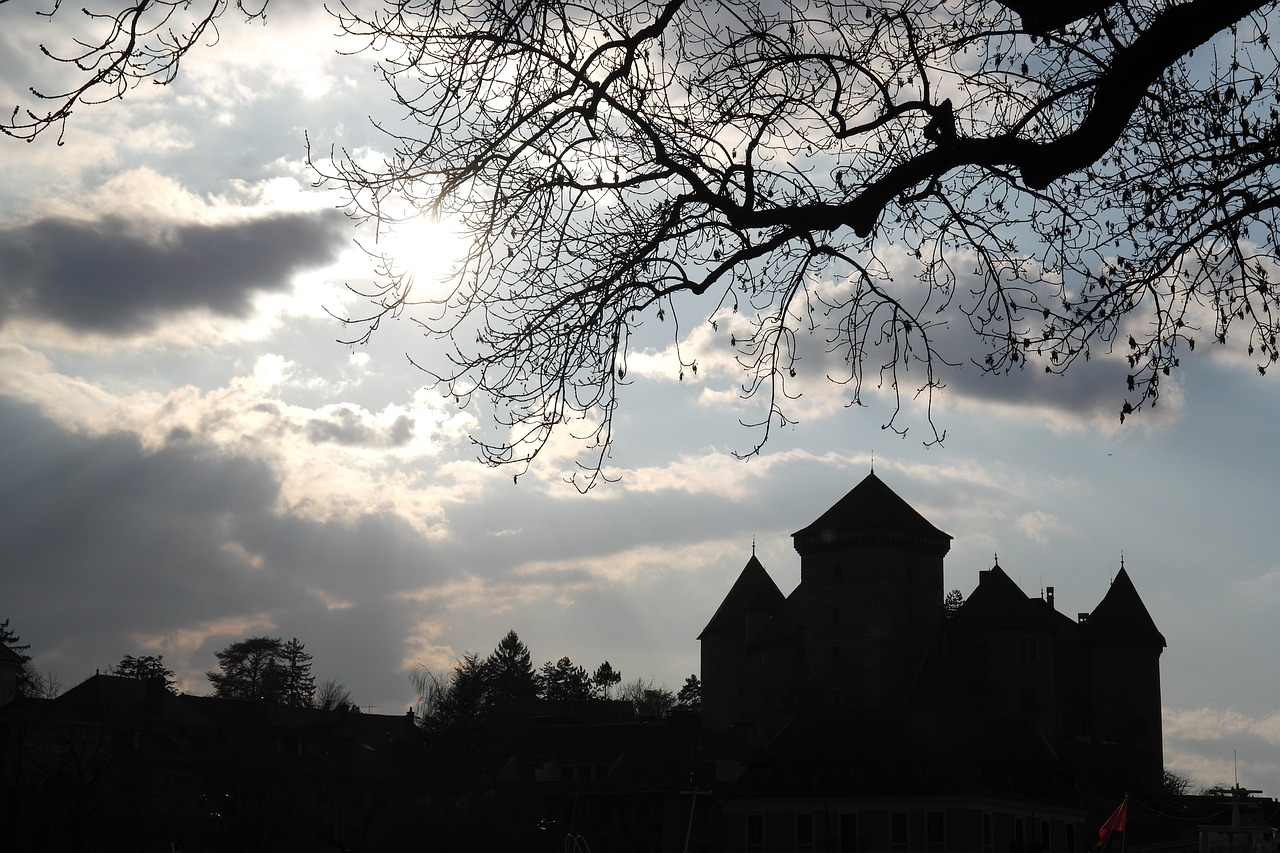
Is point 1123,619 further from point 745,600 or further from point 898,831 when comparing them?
point 898,831

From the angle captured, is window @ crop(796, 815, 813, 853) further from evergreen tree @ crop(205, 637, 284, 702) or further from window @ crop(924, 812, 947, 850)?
evergreen tree @ crop(205, 637, 284, 702)

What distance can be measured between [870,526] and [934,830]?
133 feet

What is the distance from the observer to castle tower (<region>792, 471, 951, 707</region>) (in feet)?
291

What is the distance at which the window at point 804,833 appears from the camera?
5416 cm

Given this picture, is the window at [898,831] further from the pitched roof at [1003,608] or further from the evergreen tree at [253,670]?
the evergreen tree at [253,670]

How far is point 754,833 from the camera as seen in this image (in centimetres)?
5559

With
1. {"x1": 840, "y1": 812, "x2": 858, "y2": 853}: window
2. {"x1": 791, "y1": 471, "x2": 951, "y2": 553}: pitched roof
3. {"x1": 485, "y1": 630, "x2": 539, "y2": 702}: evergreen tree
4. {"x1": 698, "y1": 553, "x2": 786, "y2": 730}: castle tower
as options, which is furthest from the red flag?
{"x1": 485, "y1": 630, "x2": 539, "y2": 702}: evergreen tree

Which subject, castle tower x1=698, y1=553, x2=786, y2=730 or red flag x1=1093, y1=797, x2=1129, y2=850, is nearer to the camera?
red flag x1=1093, y1=797, x2=1129, y2=850

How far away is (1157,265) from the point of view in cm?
979

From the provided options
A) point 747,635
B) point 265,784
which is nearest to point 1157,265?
point 265,784

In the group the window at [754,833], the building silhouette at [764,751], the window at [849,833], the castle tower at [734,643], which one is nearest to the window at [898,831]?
the building silhouette at [764,751]

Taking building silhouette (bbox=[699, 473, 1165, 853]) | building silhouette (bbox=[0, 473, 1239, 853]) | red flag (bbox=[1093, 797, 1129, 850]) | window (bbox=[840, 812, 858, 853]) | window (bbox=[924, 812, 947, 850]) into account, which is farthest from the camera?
building silhouette (bbox=[699, 473, 1165, 853])

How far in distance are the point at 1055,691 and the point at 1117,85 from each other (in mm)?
84706

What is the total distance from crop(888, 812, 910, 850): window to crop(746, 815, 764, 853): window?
17.6ft
